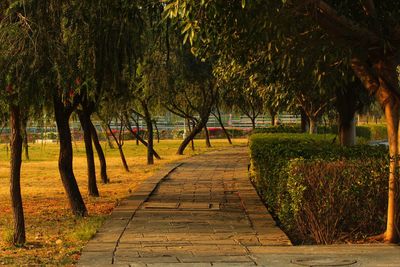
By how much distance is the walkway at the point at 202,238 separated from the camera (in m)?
6.98

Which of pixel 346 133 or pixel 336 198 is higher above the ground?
pixel 346 133

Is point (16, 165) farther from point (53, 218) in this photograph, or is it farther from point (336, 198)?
point (336, 198)

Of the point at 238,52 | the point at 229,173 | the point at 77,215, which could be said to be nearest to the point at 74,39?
the point at 238,52

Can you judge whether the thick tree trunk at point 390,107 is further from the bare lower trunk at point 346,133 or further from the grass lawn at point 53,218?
the bare lower trunk at point 346,133

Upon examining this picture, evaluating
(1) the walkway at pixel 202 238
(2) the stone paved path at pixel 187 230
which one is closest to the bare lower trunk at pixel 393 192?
(1) the walkway at pixel 202 238

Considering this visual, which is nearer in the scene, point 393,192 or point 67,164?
point 393,192

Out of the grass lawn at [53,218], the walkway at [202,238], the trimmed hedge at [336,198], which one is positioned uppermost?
the trimmed hedge at [336,198]

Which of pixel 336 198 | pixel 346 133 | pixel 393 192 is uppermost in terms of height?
pixel 346 133

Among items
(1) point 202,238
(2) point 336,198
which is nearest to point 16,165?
(1) point 202,238

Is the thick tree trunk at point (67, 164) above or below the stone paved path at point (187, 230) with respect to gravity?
above

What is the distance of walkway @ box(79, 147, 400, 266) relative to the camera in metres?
6.98

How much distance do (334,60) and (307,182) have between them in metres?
2.17

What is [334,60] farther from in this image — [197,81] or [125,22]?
[197,81]

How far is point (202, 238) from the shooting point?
8.49 metres
